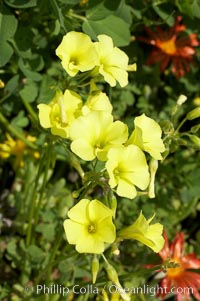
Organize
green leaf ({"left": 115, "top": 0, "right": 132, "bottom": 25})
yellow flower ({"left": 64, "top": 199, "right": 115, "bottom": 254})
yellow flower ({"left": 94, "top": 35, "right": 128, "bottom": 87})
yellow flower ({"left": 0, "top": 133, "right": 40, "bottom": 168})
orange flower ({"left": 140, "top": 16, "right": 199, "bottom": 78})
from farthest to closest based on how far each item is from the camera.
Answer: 1. orange flower ({"left": 140, "top": 16, "right": 199, "bottom": 78})
2. yellow flower ({"left": 0, "top": 133, "right": 40, "bottom": 168})
3. green leaf ({"left": 115, "top": 0, "right": 132, "bottom": 25})
4. yellow flower ({"left": 94, "top": 35, "right": 128, "bottom": 87})
5. yellow flower ({"left": 64, "top": 199, "right": 115, "bottom": 254})

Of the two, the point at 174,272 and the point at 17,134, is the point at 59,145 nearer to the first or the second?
the point at 17,134

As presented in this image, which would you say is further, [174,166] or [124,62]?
[174,166]

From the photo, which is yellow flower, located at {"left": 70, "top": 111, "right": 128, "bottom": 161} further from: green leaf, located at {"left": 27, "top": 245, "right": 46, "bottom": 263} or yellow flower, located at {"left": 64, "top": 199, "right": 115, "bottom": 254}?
green leaf, located at {"left": 27, "top": 245, "right": 46, "bottom": 263}

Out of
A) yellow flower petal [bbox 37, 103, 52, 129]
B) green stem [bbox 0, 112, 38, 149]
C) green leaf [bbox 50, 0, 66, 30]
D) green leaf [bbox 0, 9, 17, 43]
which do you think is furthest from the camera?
green stem [bbox 0, 112, 38, 149]

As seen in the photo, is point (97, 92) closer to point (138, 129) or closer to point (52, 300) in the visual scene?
point (138, 129)

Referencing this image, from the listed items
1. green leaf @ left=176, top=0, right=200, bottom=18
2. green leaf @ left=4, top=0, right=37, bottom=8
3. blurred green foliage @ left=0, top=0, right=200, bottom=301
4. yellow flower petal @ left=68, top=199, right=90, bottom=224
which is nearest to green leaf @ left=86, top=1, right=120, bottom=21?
blurred green foliage @ left=0, top=0, right=200, bottom=301

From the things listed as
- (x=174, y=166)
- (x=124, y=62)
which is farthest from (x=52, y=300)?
(x=174, y=166)

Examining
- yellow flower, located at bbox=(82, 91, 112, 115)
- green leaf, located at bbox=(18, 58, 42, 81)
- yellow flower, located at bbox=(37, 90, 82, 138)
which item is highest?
yellow flower, located at bbox=(37, 90, 82, 138)
